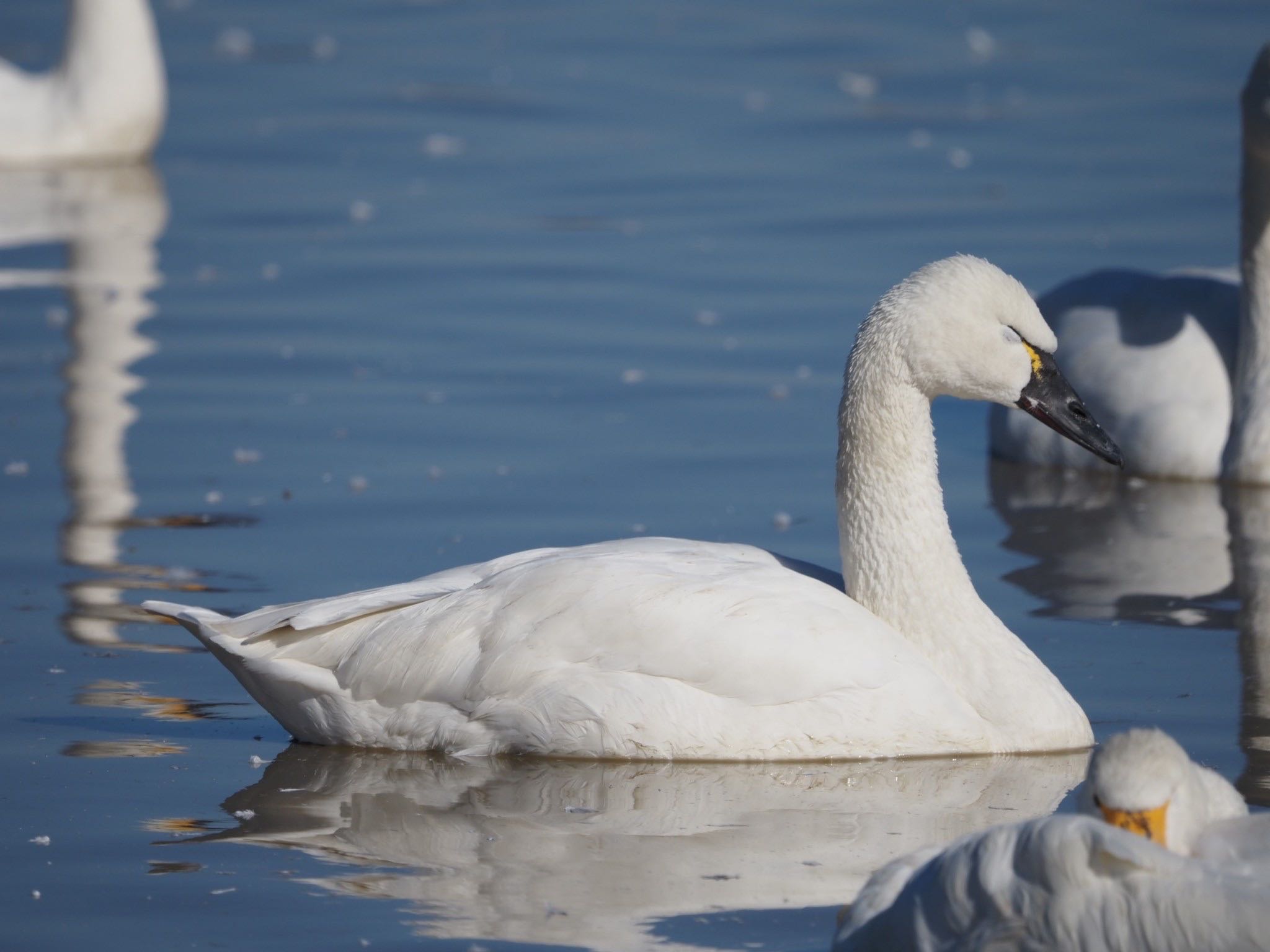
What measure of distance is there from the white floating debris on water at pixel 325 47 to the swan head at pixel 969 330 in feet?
43.5

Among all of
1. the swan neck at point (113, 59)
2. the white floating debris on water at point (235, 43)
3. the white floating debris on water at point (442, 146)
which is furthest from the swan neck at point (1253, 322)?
the white floating debris on water at point (235, 43)

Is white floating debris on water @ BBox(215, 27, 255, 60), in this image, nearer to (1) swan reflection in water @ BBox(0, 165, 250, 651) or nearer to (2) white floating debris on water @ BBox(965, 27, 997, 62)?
(1) swan reflection in water @ BBox(0, 165, 250, 651)

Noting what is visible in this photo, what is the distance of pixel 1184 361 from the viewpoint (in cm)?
1006

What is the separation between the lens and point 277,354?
37.3 ft

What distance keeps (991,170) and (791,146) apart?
59.8 inches

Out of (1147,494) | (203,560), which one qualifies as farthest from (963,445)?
(203,560)

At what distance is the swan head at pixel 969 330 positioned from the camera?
672 cm

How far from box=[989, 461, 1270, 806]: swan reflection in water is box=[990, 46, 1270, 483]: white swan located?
12 centimetres

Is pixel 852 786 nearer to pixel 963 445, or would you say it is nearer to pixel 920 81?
pixel 963 445

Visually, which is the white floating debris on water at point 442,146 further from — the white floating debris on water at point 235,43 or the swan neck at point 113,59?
the white floating debris on water at point 235,43

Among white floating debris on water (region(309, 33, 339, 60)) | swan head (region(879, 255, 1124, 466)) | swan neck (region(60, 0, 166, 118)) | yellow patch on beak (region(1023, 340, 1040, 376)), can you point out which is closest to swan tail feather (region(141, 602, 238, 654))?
swan head (region(879, 255, 1124, 466))

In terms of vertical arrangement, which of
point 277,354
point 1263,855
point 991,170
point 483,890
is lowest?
point 483,890

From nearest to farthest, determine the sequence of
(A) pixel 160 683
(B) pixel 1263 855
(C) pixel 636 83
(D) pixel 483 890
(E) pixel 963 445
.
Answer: (B) pixel 1263 855
(D) pixel 483 890
(A) pixel 160 683
(E) pixel 963 445
(C) pixel 636 83

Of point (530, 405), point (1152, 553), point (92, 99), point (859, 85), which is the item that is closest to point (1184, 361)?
point (1152, 553)
